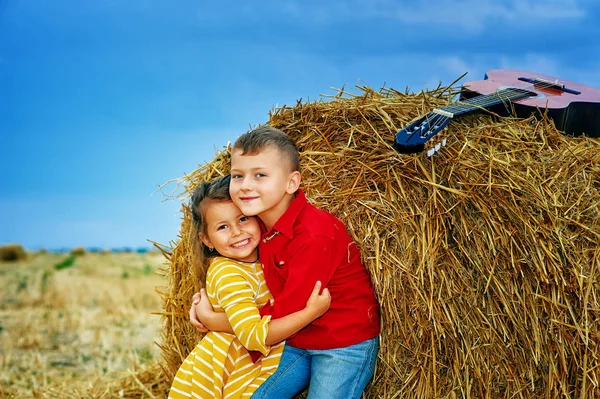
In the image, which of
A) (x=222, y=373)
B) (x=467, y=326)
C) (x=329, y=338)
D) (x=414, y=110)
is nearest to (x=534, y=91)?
(x=414, y=110)

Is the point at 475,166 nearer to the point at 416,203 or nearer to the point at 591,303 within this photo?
the point at 416,203

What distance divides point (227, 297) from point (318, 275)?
451 millimetres

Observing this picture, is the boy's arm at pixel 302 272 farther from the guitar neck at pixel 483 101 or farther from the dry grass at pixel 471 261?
the guitar neck at pixel 483 101

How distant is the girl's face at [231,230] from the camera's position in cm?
289

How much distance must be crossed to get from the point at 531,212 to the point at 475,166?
0.37 meters

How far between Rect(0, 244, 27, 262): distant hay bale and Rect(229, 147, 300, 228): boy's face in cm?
848

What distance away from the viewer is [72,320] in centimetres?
684

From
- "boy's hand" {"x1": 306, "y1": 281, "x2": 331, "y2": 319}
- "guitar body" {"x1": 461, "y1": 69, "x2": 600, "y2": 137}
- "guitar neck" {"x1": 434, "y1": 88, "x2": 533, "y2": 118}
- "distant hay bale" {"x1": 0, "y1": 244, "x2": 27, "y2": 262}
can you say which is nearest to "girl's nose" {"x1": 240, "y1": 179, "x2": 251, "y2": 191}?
"boy's hand" {"x1": 306, "y1": 281, "x2": 331, "y2": 319}

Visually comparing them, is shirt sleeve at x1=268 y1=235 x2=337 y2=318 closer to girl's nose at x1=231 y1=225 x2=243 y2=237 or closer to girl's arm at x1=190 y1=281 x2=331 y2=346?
girl's arm at x1=190 y1=281 x2=331 y2=346

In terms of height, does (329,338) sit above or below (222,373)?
above

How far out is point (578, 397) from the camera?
308 centimetres

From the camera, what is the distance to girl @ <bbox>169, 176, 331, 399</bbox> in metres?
2.81

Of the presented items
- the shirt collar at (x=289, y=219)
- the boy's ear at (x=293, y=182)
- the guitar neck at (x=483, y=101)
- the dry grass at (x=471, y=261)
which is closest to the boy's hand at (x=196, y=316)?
the dry grass at (x=471, y=261)

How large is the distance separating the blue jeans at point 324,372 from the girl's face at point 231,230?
533 millimetres
